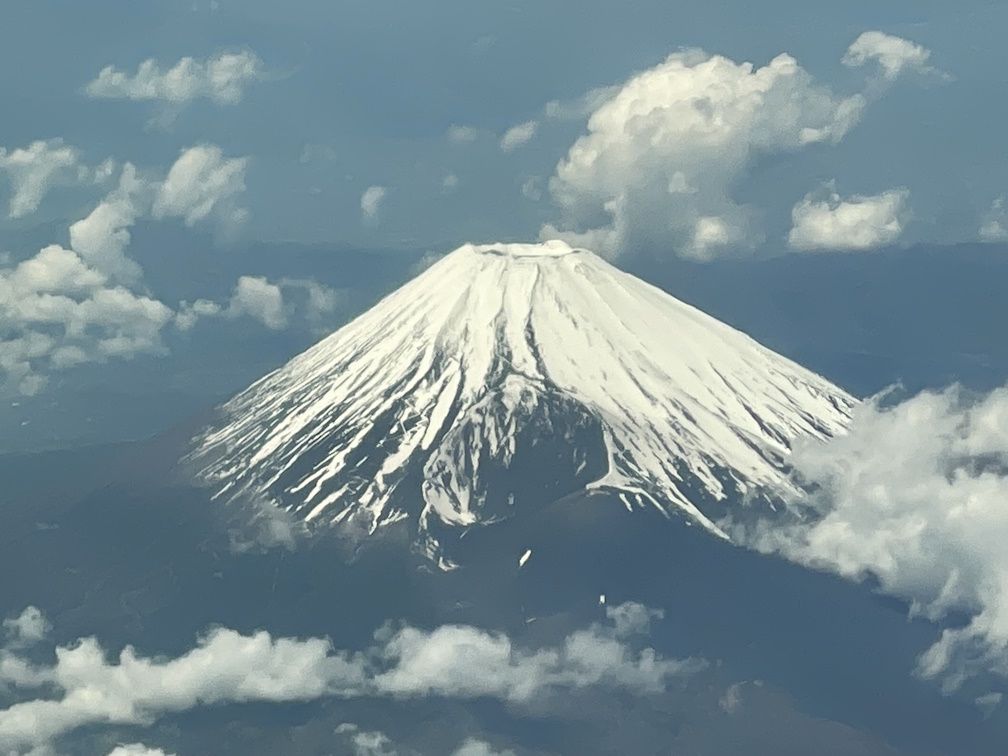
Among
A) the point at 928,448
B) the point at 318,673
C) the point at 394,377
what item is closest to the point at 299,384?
the point at 394,377

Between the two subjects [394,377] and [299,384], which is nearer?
[394,377]

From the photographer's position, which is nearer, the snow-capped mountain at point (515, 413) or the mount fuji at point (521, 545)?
the mount fuji at point (521, 545)

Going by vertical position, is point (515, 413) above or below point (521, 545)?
above

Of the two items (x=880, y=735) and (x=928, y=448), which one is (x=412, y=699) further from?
(x=928, y=448)

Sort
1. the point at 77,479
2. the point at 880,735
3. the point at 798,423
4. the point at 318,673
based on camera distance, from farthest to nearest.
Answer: the point at 77,479
the point at 798,423
the point at 318,673
the point at 880,735

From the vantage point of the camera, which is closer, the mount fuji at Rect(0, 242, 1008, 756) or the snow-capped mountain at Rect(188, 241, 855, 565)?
the mount fuji at Rect(0, 242, 1008, 756)

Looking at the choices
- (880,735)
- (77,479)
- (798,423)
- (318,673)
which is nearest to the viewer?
(880,735)

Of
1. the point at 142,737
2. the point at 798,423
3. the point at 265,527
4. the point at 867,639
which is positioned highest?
the point at 798,423

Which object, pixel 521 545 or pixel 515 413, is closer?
pixel 521 545
